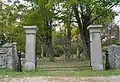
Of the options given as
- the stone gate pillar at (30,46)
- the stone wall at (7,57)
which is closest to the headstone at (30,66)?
the stone gate pillar at (30,46)

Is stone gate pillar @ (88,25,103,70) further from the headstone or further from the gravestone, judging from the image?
the headstone

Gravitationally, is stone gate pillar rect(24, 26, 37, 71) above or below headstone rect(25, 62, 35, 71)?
above

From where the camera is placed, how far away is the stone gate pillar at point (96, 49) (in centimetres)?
1022

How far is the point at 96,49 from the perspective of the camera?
10312 millimetres

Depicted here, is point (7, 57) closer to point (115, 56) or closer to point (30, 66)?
point (30, 66)

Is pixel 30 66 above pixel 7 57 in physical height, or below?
below

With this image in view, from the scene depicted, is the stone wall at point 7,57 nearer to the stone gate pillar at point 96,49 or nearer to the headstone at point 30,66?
the headstone at point 30,66

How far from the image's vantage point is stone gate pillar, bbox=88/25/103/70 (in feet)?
33.5

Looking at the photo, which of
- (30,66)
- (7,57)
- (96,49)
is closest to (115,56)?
(96,49)

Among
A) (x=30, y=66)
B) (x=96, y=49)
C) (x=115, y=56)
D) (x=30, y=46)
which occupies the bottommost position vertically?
(x=30, y=66)

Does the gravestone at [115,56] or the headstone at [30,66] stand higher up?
the gravestone at [115,56]

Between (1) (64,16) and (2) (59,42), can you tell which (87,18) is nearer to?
(1) (64,16)

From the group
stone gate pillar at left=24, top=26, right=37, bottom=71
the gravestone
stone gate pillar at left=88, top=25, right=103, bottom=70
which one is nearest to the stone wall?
stone gate pillar at left=24, top=26, right=37, bottom=71

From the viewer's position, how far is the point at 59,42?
11.8 meters
